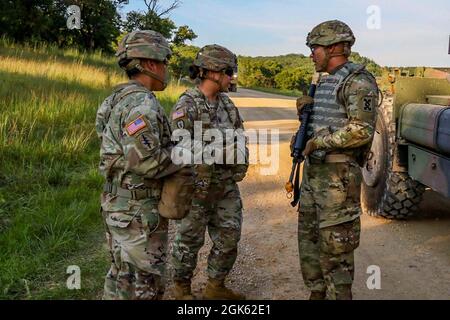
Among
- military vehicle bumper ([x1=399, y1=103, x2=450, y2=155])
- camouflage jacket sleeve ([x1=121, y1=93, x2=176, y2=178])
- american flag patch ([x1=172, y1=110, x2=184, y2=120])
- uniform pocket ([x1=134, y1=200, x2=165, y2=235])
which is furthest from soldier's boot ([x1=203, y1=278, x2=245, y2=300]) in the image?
military vehicle bumper ([x1=399, y1=103, x2=450, y2=155])

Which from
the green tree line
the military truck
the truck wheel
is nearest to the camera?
the military truck

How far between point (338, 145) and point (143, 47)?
1327 millimetres

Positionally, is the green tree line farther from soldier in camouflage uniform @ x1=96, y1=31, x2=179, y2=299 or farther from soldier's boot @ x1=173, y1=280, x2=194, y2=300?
soldier in camouflage uniform @ x1=96, y1=31, x2=179, y2=299

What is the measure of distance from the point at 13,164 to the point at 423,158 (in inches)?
171

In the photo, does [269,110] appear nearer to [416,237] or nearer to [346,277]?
[416,237]

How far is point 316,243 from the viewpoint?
3.47 metres

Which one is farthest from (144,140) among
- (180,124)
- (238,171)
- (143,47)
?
(238,171)

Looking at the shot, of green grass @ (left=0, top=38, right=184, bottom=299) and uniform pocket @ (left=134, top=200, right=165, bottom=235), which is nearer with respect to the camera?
uniform pocket @ (left=134, top=200, right=165, bottom=235)

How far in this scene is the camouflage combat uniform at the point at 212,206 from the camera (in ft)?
11.1

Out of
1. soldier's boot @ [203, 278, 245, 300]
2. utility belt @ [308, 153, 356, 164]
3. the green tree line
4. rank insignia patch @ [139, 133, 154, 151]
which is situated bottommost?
soldier's boot @ [203, 278, 245, 300]

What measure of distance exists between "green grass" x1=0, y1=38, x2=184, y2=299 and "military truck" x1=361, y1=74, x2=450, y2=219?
112 inches

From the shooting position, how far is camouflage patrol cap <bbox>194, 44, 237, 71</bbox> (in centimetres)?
337

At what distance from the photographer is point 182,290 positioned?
11.5 feet
